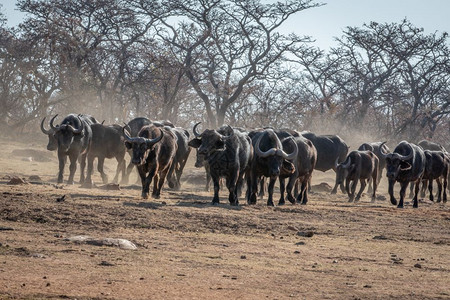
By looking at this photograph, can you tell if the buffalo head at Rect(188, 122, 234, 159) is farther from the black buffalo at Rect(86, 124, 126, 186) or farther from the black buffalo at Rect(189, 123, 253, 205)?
the black buffalo at Rect(86, 124, 126, 186)

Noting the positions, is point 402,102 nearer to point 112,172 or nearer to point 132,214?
point 112,172

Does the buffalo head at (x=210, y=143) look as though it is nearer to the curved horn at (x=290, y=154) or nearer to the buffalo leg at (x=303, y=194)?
the curved horn at (x=290, y=154)

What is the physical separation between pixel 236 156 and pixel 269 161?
1106 mm

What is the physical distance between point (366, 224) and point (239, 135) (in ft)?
10.8

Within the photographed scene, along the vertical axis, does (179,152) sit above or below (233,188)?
above

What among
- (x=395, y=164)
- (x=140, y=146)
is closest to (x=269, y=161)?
(x=140, y=146)

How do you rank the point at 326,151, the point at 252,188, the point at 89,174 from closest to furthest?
the point at 252,188
the point at 89,174
the point at 326,151

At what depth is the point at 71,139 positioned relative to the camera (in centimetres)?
1889

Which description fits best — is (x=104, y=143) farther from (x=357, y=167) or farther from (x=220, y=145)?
(x=357, y=167)

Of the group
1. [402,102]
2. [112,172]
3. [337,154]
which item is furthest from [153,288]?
[402,102]

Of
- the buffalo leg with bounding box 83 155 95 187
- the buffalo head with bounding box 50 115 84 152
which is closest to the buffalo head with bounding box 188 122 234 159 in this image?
the buffalo leg with bounding box 83 155 95 187

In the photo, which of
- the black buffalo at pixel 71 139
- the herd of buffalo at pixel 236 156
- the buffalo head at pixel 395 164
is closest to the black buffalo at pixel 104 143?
the herd of buffalo at pixel 236 156

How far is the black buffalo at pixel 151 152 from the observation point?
1498cm

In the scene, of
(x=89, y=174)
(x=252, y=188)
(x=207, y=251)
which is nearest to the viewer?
(x=207, y=251)
